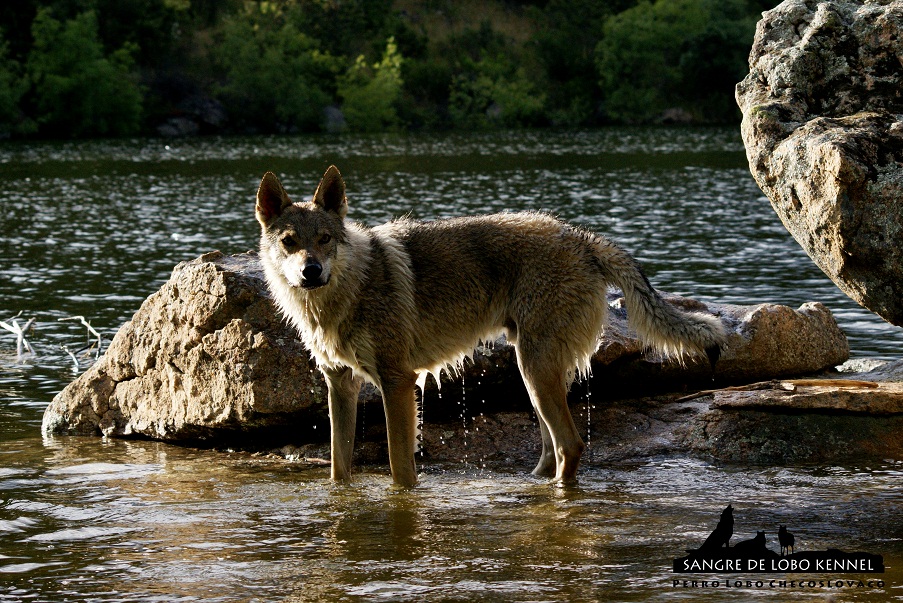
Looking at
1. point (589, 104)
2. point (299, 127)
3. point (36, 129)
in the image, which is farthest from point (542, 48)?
point (36, 129)

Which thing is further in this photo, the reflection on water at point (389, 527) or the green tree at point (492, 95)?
the green tree at point (492, 95)

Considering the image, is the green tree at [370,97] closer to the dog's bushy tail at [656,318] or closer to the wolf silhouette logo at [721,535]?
the dog's bushy tail at [656,318]

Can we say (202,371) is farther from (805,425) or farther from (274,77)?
(274,77)

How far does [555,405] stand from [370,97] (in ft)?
253

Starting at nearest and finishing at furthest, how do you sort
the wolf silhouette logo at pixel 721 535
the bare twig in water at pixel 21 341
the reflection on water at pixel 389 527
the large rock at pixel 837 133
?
the reflection on water at pixel 389 527 → the wolf silhouette logo at pixel 721 535 → the large rock at pixel 837 133 → the bare twig in water at pixel 21 341

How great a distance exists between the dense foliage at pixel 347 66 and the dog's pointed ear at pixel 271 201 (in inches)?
2554

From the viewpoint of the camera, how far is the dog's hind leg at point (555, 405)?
8742mm

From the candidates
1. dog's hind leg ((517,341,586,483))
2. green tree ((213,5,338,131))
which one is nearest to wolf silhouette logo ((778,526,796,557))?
dog's hind leg ((517,341,586,483))

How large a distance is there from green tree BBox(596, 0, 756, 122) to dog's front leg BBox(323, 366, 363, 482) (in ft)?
254

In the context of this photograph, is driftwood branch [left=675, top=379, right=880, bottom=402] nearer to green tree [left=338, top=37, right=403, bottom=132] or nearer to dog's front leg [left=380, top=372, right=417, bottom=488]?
dog's front leg [left=380, top=372, right=417, bottom=488]

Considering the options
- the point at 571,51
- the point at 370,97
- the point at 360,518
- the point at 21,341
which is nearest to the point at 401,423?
the point at 360,518

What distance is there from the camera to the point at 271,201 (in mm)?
8719

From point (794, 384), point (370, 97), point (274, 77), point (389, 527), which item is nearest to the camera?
point (389, 527)

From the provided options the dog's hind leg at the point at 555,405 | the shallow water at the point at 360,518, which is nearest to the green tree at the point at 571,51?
the shallow water at the point at 360,518
